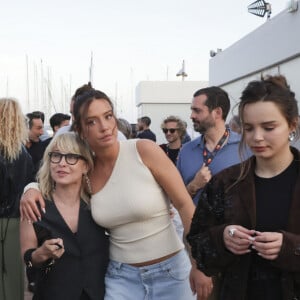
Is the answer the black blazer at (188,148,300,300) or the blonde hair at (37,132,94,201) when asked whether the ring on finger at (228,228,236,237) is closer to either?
the black blazer at (188,148,300,300)

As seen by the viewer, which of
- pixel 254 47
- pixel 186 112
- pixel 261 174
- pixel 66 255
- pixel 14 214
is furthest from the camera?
pixel 186 112

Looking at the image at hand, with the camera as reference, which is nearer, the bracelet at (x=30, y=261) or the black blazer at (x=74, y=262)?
the bracelet at (x=30, y=261)

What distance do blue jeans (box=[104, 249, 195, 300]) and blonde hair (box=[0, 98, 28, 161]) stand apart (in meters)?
1.62

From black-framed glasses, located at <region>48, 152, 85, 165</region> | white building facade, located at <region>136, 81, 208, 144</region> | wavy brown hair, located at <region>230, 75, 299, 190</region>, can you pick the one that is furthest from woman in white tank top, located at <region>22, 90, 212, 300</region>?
white building facade, located at <region>136, 81, 208, 144</region>

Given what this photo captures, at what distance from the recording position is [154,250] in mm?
2613

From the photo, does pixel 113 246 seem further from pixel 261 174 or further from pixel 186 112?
pixel 186 112

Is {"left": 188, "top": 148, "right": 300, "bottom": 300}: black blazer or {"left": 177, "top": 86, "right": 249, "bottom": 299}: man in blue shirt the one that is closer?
{"left": 188, "top": 148, "right": 300, "bottom": 300}: black blazer

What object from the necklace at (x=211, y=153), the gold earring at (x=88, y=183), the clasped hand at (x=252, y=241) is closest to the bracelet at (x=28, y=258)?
the gold earring at (x=88, y=183)

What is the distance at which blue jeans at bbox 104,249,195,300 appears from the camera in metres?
2.60

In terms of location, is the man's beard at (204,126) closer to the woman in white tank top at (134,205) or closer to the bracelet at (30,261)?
the woman in white tank top at (134,205)

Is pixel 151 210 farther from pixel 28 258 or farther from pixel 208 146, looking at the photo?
pixel 208 146

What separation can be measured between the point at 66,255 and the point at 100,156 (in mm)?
567

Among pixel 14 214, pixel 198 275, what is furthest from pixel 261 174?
pixel 14 214

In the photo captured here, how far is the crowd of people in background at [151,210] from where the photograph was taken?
1.86 metres
